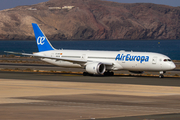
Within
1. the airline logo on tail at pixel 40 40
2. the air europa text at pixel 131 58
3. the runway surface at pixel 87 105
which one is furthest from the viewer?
the airline logo on tail at pixel 40 40

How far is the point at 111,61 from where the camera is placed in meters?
48.8

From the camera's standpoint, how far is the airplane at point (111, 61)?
45.8 m

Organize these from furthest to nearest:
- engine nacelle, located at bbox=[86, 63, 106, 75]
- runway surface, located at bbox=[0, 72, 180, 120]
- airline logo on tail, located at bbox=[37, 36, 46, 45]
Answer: airline logo on tail, located at bbox=[37, 36, 46, 45], engine nacelle, located at bbox=[86, 63, 106, 75], runway surface, located at bbox=[0, 72, 180, 120]

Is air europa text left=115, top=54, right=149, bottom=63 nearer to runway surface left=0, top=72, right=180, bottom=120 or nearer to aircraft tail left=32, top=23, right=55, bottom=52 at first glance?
aircraft tail left=32, top=23, right=55, bottom=52

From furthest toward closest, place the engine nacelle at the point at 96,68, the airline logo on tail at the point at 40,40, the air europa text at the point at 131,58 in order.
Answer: the airline logo on tail at the point at 40,40 → the engine nacelle at the point at 96,68 → the air europa text at the point at 131,58

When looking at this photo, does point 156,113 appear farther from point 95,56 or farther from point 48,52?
point 48,52

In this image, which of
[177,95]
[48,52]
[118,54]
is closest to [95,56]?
[118,54]

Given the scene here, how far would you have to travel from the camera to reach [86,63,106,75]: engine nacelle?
155ft

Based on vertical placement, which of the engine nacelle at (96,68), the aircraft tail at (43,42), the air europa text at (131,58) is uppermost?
the aircraft tail at (43,42)

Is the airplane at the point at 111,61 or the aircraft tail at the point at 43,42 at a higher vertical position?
the aircraft tail at the point at 43,42

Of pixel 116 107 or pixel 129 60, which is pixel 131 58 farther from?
pixel 116 107

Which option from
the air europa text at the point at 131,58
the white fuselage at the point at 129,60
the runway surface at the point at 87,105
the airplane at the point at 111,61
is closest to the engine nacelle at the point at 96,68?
the airplane at the point at 111,61

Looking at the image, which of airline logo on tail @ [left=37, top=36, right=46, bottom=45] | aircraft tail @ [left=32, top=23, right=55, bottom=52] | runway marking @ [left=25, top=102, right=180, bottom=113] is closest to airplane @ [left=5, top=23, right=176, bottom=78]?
aircraft tail @ [left=32, top=23, right=55, bottom=52]

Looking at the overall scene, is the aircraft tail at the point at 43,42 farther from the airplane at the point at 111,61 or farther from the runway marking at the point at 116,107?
the runway marking at the point at 116,107
